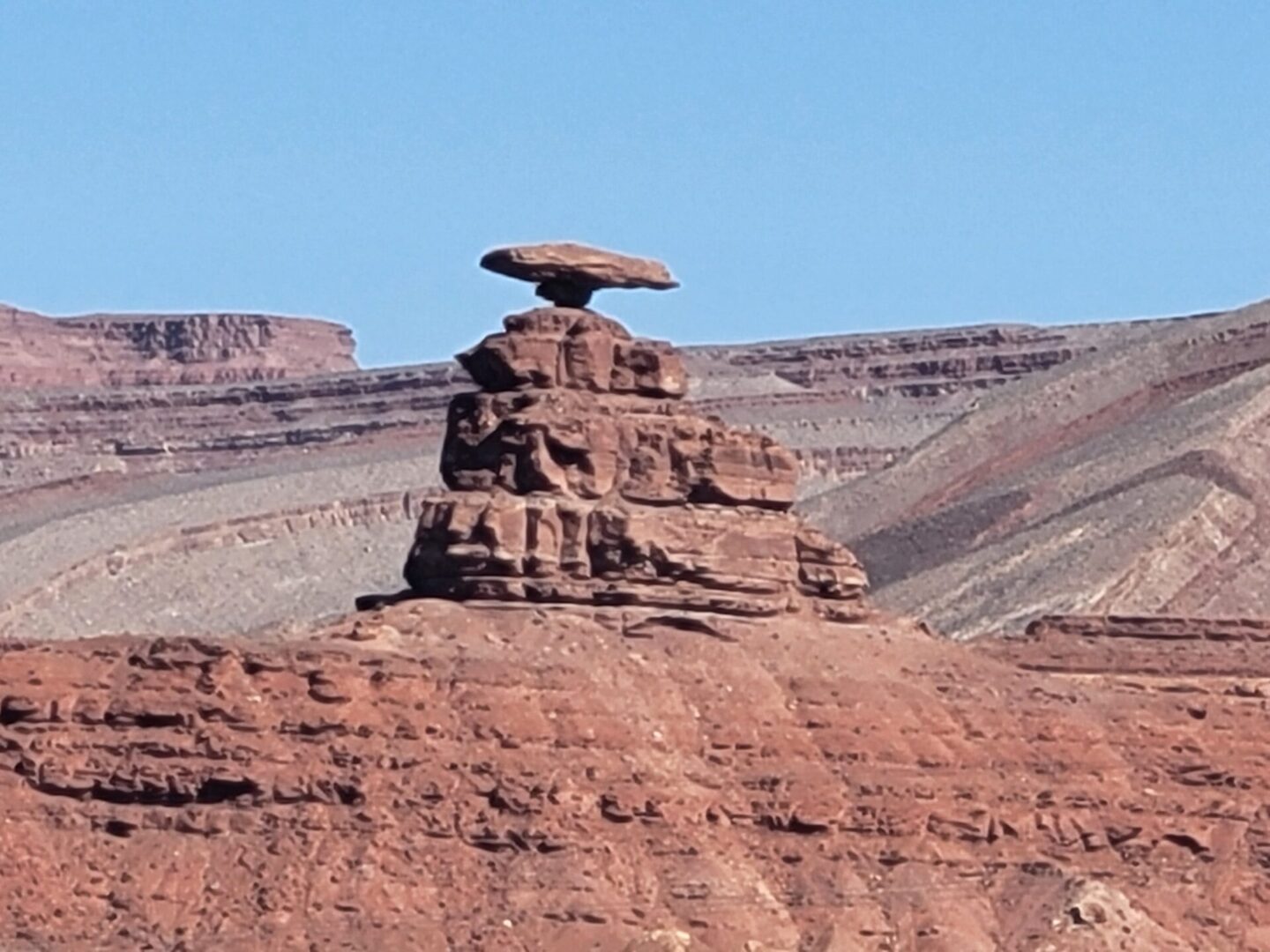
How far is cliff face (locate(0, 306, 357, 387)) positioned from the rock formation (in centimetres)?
11045

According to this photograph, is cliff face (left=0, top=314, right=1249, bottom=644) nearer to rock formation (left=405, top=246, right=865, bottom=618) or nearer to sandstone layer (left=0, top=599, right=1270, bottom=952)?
sandstone layer (left=0, top=599, right=1270, bottom=952)

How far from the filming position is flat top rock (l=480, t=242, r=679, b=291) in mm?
54156

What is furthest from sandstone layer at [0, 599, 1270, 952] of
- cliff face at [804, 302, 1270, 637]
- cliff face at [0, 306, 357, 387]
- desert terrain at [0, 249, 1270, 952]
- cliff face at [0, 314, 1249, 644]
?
cliff face at [0, 306, 357, 387]

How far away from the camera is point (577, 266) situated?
178ft

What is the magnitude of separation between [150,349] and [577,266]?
377 ft

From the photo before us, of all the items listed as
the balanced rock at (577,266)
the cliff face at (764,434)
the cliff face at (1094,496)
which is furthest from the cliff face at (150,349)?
the balanced rock at (577,266)

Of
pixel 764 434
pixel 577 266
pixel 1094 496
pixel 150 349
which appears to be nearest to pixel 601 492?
pixel 577 266

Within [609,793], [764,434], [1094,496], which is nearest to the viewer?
[609,793]

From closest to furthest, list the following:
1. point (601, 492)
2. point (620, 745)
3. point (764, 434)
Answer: point (620, 745) < point (601, 492) < point (764, 434)

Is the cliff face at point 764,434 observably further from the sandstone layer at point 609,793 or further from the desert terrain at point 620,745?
the sandstone layer at point 609,793

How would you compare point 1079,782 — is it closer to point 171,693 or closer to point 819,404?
point 171,693

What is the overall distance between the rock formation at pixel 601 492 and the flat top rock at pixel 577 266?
3 centimetres

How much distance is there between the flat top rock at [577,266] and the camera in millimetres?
54156

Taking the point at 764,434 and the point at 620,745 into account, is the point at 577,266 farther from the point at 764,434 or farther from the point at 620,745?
the point at 764,434
